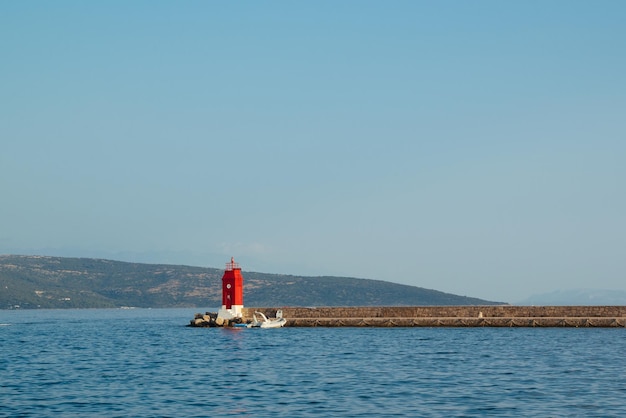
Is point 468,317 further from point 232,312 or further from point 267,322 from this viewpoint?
point 232,312

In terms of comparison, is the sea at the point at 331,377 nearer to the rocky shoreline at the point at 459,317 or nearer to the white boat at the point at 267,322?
the rocky shoreline at the point at 459,317

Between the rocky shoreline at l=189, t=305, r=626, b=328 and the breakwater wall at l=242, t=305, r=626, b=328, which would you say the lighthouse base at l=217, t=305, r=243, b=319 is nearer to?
the rocky shoreline at l=189, t=305, r=626, b=328

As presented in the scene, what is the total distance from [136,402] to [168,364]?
15.4 metres

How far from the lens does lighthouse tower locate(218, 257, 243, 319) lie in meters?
85.4

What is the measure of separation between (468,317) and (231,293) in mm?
23266

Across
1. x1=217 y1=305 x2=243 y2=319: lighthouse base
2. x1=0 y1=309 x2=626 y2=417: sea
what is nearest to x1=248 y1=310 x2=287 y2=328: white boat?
x1=217 y1=305 x2=243 y2=319: lighthouse base

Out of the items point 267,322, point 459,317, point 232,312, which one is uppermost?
point 232,312

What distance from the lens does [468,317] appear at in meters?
77.4

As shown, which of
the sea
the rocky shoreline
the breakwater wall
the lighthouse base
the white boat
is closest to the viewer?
the sea

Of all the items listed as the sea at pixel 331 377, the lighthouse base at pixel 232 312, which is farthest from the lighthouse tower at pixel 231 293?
the sea at pixel 331 377

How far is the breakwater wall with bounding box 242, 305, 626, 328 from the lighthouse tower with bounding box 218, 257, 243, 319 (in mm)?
5601

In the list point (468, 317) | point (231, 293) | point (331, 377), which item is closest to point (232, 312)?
point (231, 293)

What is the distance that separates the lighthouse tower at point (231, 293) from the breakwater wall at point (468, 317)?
18.4 feet

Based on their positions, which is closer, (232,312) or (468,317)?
(468,317)
